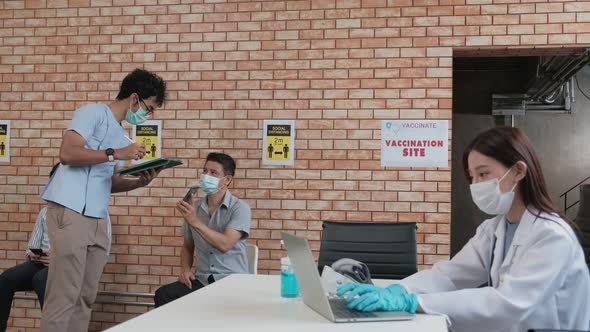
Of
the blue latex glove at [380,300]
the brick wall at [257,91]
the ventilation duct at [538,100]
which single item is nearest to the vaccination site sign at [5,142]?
the brick wall at [257,91]

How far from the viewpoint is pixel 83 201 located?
3.21 m

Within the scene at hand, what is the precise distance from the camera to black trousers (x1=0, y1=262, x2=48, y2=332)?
400 centimetres

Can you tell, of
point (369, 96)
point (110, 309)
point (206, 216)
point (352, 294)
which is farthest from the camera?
point (110, 309)

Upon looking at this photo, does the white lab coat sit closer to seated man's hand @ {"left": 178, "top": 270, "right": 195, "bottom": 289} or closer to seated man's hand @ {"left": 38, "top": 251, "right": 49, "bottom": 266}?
seated man's hand @ {"left": 178, "top": 270, "right": 195, "bottom": 289}

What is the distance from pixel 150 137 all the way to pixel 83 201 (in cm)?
146

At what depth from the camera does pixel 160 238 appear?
15.0 ft

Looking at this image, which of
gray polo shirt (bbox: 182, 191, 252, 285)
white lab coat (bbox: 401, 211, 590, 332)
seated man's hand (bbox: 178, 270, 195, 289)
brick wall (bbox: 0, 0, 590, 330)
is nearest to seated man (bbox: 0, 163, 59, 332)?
brick wall (bbox: 0, 0, 590, 330)

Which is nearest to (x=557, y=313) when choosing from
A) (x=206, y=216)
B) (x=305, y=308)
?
(x=305, y=308)

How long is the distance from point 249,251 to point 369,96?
4.92ft

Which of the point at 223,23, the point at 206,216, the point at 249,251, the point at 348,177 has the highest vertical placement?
the point at 223,23

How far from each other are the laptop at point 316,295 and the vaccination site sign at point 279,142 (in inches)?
101

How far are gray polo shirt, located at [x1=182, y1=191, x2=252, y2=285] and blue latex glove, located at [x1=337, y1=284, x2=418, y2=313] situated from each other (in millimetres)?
1808

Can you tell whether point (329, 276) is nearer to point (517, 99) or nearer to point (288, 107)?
point (288, 107)

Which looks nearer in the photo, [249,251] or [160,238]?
[249,251]
